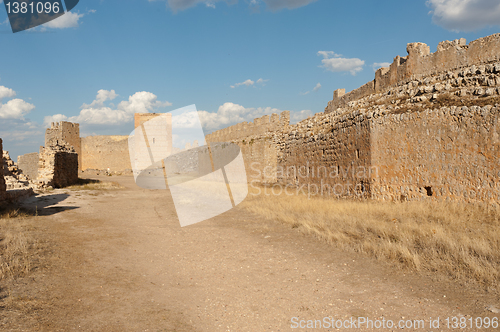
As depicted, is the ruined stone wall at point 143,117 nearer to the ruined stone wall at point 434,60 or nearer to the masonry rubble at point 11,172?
the masonry rubble at point 11,172

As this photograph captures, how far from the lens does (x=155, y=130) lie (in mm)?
33500

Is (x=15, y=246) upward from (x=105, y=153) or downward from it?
downward

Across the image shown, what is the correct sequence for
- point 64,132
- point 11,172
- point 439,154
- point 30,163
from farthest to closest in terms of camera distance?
point 64,132, point 30,163, point 11,172, point 439,154

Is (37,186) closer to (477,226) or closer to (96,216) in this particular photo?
(96,216)

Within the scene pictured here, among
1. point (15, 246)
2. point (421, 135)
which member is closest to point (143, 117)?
point (15, 246)

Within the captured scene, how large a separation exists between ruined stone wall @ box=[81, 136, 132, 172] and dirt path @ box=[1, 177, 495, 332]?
34312 millimetres

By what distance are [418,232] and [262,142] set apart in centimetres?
1173

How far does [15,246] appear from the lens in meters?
4.72

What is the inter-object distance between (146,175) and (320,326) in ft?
101

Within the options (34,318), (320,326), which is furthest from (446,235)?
(34,318)

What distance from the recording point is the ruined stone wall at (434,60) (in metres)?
8.29

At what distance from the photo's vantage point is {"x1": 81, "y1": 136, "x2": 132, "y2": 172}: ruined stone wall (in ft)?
125

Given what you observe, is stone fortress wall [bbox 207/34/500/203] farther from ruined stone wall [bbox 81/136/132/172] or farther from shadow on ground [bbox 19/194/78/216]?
ruined stone wall [bbox 81/136/132/172]

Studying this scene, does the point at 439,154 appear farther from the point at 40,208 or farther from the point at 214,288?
the point at 40,208
